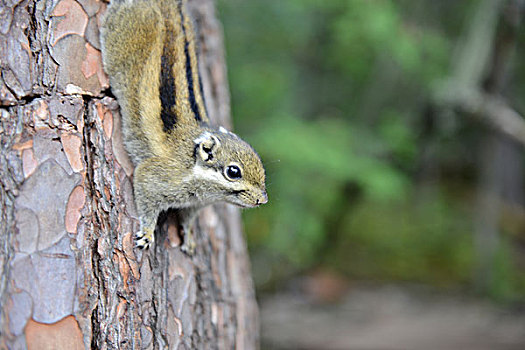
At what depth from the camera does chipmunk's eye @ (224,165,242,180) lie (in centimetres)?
230

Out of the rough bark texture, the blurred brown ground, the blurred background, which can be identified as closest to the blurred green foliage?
the blurred background

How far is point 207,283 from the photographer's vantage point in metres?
2.38

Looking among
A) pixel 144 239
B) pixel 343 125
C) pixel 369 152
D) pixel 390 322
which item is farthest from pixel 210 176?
pixel 390 322

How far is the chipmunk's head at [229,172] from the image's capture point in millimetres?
2285

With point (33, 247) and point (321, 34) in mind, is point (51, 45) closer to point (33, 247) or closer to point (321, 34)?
point (33, 247)

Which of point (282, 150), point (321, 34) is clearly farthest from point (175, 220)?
point (321, 34)

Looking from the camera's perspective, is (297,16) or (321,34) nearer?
(297,16)

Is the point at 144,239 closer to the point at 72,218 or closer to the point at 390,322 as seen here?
the point at 72,218

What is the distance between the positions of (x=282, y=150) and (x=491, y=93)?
2.62 m

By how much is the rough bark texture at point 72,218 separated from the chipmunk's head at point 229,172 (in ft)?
0.93

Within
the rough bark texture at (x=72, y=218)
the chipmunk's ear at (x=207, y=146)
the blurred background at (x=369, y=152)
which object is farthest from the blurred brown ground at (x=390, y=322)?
the chipmunk's ear at (x=207, y=146)

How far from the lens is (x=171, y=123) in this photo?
2334mm

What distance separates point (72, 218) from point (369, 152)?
4.75 m

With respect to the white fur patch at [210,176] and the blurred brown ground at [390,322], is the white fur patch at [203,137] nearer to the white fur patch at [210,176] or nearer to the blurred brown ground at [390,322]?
the white fur patch at [210,176]
